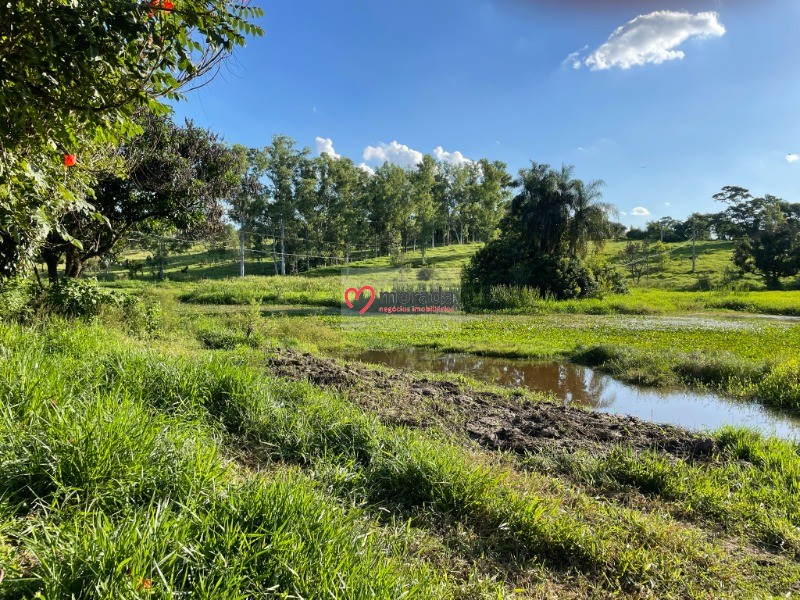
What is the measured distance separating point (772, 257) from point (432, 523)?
1691 inches

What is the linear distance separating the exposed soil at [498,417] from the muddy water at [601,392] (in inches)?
58.6

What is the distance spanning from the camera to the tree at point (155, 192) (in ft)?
32.4

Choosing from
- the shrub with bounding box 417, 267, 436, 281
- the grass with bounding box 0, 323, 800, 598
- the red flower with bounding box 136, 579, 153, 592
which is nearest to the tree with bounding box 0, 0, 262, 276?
the grass with bounding box 0, 323, 800, 598

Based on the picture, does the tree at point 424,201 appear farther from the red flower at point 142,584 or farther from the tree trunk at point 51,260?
the red flower at point 142,584

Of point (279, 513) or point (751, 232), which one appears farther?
point (751, 232)

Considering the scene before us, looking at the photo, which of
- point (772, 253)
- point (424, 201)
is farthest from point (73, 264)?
point (772, 253)

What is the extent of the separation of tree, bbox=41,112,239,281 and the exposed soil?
575cm

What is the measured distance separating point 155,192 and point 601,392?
11615mm

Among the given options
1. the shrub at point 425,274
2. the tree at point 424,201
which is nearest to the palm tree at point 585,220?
the shrub at point 425,274

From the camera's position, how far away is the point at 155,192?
10.5 meters

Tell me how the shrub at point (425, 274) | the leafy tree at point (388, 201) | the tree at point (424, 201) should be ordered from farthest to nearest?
the tree at point (424, 201) < the leafy tree at point (388, 201) < the shrub at point (425, 274)

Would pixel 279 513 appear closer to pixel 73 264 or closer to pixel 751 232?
pixel 73 264

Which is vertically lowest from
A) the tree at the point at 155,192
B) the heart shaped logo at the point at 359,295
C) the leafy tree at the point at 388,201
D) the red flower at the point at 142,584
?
the red flower at the point at 142,584

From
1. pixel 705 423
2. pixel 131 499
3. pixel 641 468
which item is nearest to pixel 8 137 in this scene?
pixel 131 499
